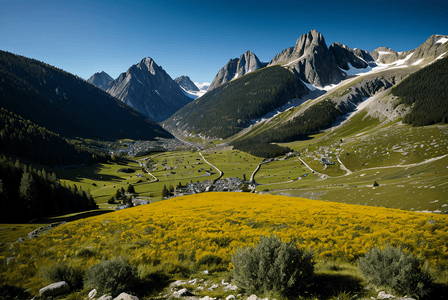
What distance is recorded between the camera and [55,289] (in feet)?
27.5

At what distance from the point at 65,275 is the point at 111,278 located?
359 centimetres

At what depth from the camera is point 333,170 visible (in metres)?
102

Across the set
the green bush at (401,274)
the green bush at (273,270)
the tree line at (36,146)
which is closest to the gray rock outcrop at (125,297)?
the green bush at (273,270)

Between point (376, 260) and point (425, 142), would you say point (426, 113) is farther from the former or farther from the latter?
point (376, 260)

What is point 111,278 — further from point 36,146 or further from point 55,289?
point 36,146

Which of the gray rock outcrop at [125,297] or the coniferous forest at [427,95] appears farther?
the coniferous forest at [427,95]

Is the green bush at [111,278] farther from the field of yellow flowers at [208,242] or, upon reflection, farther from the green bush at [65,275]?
the field of yellow flowers at [208,242]

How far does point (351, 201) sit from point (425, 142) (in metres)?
74.3

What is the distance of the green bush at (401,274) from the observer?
6.19 metres

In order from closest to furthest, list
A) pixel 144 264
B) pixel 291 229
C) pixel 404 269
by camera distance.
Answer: pixel 404 269
pixel 144 264
pixel 291 229

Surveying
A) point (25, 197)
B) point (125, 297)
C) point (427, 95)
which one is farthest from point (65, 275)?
point (427, 95)

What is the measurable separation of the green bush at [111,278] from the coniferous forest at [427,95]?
176 metres

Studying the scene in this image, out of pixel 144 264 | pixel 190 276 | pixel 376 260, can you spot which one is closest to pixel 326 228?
pixel 376 260

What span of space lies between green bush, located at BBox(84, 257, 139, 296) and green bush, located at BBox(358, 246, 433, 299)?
9.35 m
